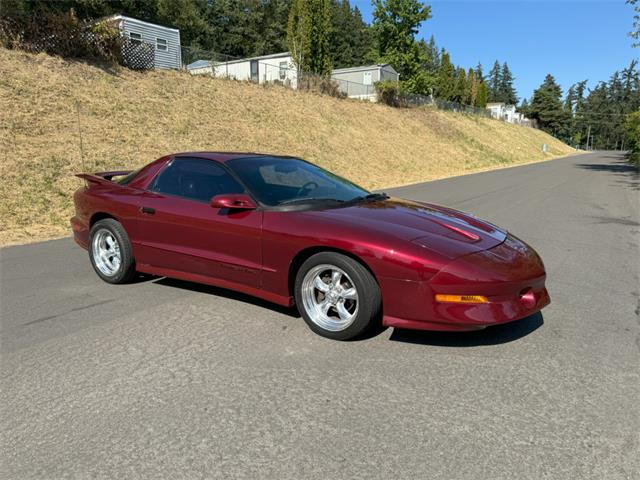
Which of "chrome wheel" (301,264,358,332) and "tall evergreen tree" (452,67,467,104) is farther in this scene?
"tall evergreen tree" (452,67,467,104)

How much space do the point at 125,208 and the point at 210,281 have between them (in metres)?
1.33

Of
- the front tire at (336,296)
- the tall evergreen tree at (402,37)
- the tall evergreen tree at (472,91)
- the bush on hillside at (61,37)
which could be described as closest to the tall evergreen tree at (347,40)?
Answer: the tall evergreen tree at (472,91)

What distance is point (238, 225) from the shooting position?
4.04 m

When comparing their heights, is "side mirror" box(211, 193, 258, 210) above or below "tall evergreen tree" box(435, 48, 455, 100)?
below

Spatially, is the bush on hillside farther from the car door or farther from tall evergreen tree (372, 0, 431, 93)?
tall evergreen tree (372, 0, 431, 93)

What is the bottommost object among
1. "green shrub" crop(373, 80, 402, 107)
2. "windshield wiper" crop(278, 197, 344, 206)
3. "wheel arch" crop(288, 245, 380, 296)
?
"wheel arch" crop(288, 245, 380, 296)

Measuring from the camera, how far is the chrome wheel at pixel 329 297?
3.56 metres

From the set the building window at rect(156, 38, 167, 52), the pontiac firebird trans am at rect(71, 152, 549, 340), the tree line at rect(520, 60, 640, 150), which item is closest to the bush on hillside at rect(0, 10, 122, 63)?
the building window at rect(156, 38, 167, 52)

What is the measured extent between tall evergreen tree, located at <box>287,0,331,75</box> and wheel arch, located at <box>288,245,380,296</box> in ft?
102

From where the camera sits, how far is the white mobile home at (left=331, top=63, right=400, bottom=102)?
38.3 m

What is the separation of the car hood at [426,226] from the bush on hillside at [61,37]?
1758cm

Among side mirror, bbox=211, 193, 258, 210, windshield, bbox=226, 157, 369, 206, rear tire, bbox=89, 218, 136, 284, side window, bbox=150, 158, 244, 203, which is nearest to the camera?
side mirror, bbox=211, 193, 258, 210

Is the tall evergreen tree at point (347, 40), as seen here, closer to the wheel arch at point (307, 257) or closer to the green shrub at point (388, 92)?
the green shrub at point (388, 92)

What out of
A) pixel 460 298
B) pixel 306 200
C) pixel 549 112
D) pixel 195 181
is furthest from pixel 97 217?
pixel 549 112
